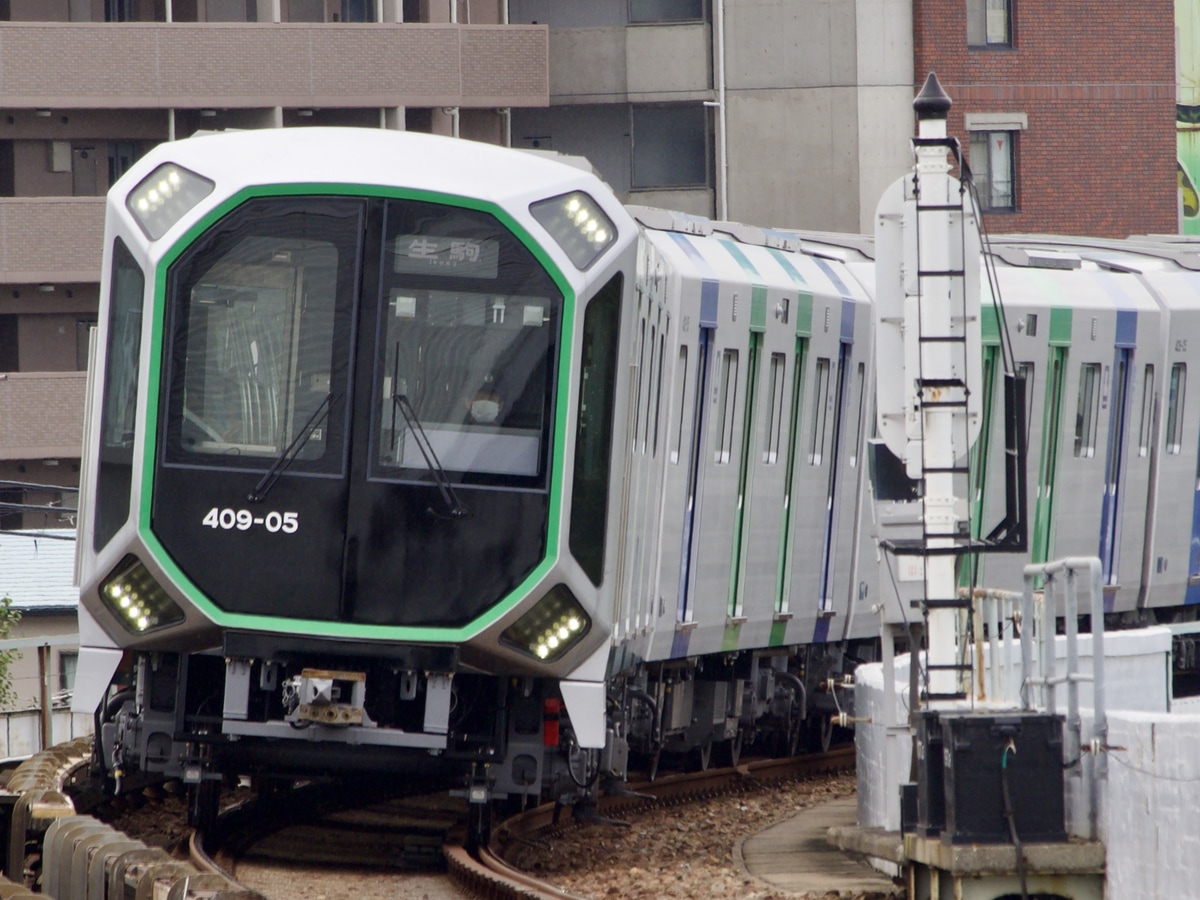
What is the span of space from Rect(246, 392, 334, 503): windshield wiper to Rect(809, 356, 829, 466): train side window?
5828mm

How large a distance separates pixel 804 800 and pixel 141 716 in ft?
18.9

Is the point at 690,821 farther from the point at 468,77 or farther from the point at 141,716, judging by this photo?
the point at 468,77

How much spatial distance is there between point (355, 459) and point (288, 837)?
2.61 metres

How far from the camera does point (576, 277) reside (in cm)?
1033

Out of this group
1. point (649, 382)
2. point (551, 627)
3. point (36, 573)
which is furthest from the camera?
point (36, 573)

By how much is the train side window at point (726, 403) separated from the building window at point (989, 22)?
2321 centimetres

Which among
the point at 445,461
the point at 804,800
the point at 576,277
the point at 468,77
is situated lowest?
the point at 804,800

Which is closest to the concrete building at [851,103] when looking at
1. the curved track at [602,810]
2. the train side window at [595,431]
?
the curved track at [602,810]

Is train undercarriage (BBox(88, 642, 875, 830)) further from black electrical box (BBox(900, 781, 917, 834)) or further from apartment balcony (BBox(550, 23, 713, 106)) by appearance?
apartment balcony (BBox(550, 23, 713, 106))

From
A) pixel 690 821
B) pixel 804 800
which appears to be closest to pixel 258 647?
pixel 690 821

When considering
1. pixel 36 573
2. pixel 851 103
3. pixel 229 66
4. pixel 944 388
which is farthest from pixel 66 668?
pixel 944 388

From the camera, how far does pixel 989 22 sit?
3625 centimetres

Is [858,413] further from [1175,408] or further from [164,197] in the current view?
[164,197]

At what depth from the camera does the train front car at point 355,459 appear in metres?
10.2
